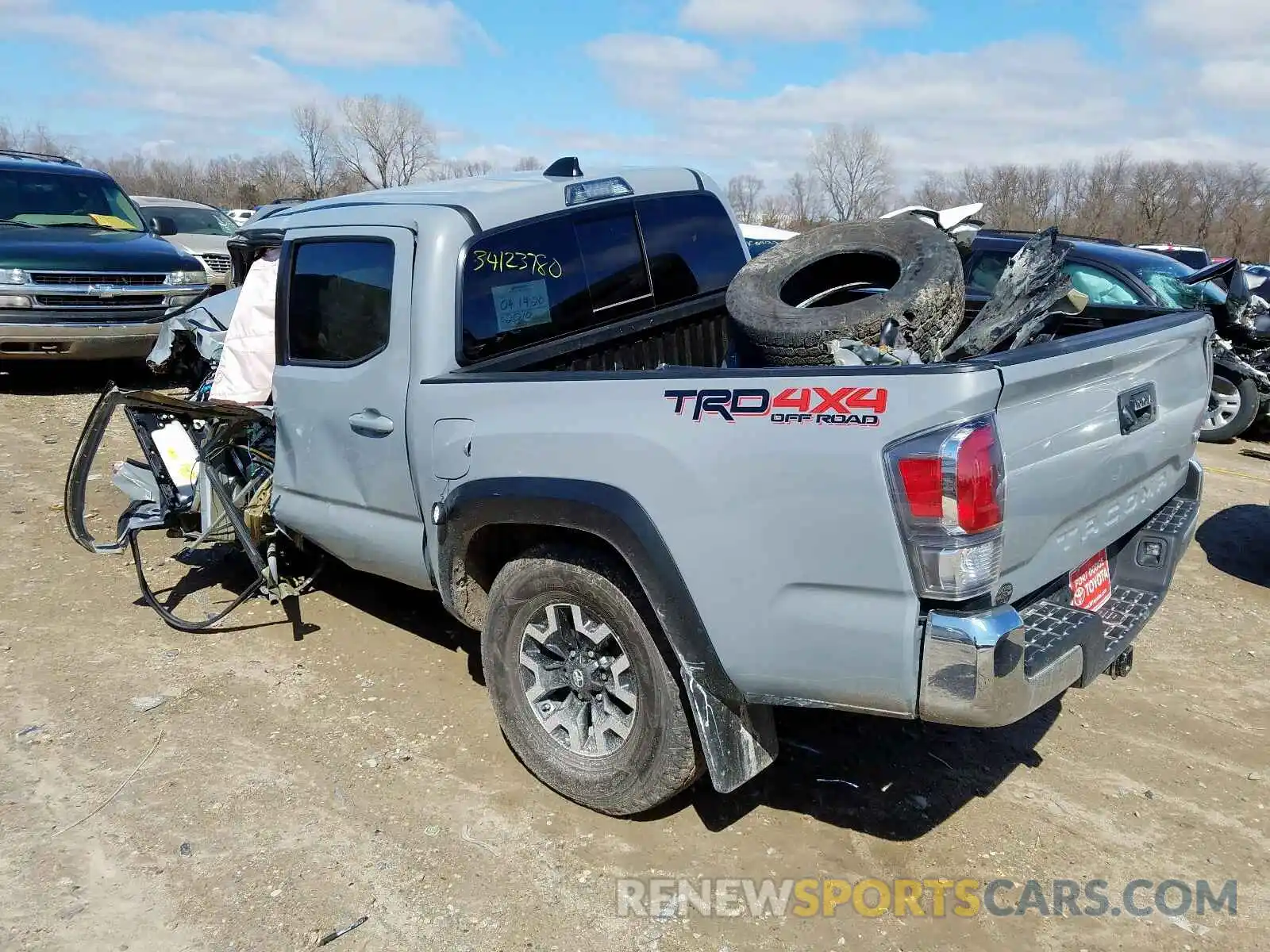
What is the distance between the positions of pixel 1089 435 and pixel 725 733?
133cm

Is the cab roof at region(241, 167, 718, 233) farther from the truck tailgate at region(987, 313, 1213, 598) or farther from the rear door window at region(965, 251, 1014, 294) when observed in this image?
the rear door window at region(965, 251, 1014, 294)

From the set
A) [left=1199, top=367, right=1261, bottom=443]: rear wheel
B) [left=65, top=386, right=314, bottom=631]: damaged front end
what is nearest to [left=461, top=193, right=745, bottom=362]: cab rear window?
[left=65, top=386, right=314, bottom=631]: damaged front end

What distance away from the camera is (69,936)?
2.72 m

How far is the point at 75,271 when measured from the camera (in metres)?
8.63

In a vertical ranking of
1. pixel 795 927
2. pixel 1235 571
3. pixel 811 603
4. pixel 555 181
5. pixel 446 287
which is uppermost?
pixel 555 181

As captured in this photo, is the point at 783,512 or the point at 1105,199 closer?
the point at 783,512

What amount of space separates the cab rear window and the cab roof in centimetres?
6

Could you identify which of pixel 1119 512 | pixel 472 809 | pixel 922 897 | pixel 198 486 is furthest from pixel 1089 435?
pixel 198 486

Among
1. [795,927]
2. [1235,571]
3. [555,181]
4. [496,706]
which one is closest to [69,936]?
[496,706]

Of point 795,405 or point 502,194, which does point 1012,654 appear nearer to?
point 795,405

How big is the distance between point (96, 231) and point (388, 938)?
908cm

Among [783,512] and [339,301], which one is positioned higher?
[339,301]

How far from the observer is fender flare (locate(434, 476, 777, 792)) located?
2.72 meters

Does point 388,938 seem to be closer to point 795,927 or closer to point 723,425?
point 795,927
